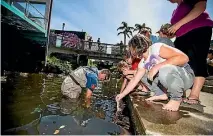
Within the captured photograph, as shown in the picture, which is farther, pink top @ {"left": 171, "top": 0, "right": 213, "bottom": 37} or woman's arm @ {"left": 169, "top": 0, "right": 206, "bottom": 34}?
pink top @ {"left": 171, "top": 0, "right": 213, "bottom": 37}

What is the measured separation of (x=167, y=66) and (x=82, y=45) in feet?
87.0

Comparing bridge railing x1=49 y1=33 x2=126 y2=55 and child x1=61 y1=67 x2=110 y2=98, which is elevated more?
bridge railing x1=49 y1=33 x2=126 y2=55

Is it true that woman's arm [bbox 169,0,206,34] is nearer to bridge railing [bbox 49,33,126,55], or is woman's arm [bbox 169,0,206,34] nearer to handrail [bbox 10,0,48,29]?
handrail [bbox 10,0,48,29]

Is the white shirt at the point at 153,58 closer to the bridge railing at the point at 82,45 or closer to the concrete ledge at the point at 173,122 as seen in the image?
the concrete ledge at the point at 173,122

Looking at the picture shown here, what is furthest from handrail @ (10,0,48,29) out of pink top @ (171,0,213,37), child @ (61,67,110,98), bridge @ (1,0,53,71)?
pink top @ (171,0,213,37)

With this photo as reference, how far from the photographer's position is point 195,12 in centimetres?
288

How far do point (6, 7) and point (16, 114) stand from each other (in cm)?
855

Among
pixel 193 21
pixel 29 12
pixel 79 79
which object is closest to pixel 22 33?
pixel 29 12

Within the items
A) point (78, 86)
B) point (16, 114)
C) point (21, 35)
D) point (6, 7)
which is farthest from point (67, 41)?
point (16, 114)

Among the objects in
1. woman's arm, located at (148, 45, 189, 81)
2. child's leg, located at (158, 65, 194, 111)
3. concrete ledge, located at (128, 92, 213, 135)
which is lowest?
concrete ledge, located at (128, 92, 213, 135)

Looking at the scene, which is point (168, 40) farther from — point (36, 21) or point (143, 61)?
point (36, 21)

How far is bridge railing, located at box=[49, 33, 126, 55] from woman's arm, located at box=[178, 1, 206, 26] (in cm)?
2151

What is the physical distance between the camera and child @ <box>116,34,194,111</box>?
2.55m

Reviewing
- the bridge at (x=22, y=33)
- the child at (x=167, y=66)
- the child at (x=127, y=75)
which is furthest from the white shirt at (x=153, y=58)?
the bridge at (x=22, y=33)
